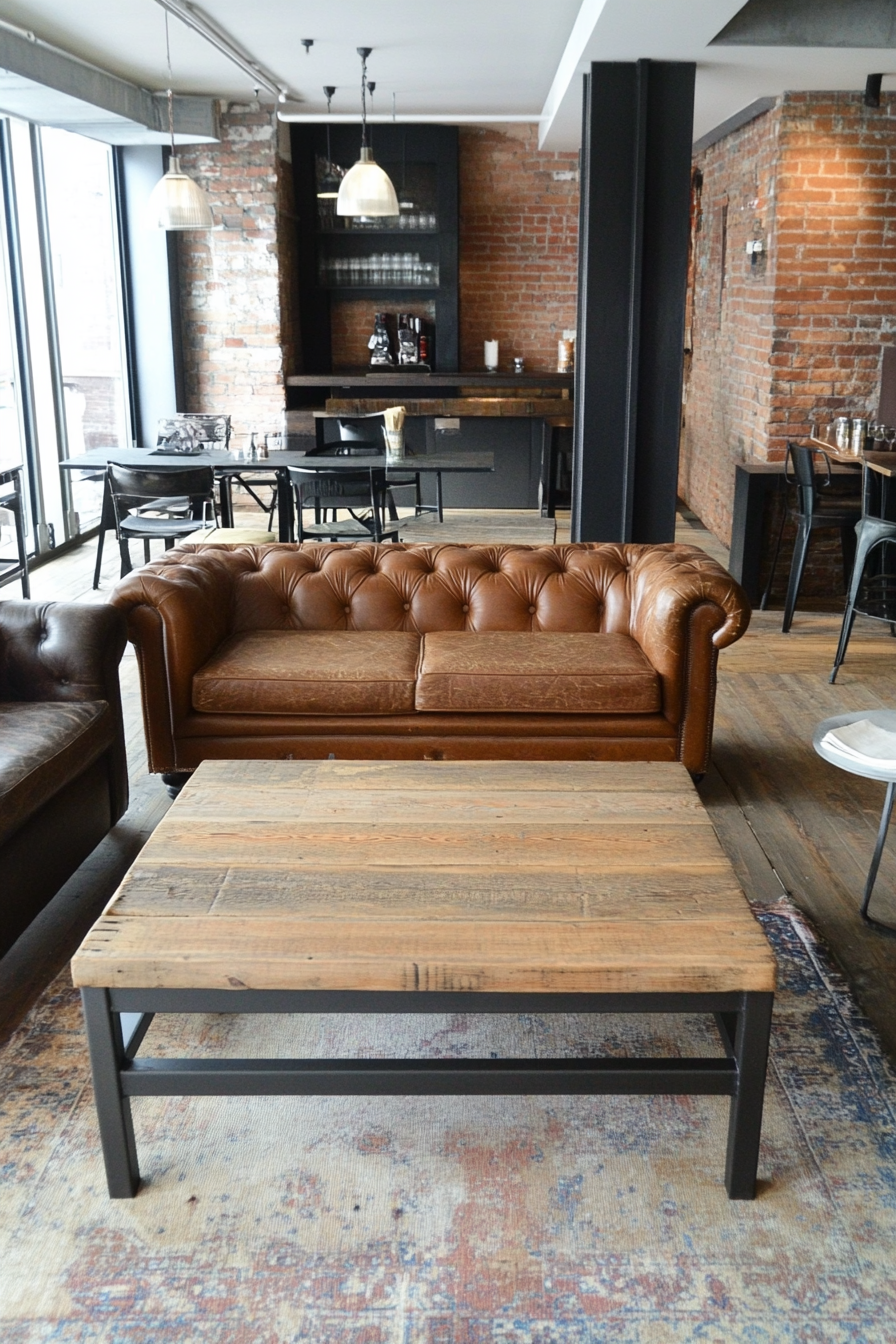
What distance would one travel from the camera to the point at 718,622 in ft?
12.3

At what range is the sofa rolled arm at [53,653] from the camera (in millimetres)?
3396

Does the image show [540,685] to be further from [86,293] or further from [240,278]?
[240,278]

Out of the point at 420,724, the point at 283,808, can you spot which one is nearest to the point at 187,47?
the point at 420,724

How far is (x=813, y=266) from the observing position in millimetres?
6793

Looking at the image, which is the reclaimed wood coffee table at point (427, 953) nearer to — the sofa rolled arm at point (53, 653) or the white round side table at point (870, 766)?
the white round side table at point (870, 766)

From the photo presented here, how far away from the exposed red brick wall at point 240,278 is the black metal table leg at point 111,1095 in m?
7.72

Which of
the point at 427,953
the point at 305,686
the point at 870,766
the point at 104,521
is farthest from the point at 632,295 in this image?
the point at 427,953

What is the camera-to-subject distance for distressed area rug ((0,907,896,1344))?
188 centimetres

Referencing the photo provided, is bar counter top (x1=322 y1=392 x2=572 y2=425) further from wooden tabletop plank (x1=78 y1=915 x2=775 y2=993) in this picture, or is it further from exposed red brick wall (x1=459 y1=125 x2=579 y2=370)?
wooden tabletop plank (x1=78 y1=915 x2=775 y2=993)

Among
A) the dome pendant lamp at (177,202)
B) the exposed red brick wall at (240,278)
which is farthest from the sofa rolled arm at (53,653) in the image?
the exposed red brick wall at (240,278)

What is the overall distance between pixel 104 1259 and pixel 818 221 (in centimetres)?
651

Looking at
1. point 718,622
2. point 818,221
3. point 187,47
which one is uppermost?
point 187,47

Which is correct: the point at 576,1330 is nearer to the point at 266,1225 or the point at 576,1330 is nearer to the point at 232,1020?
the point at 266,1225

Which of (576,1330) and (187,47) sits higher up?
(187,47)
